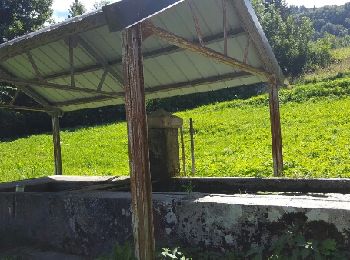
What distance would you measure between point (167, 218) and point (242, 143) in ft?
36.5

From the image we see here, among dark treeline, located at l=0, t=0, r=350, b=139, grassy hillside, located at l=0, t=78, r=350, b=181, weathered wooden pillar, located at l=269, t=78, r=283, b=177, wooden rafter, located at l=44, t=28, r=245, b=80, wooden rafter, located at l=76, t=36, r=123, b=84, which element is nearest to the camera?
wooden rafter, located at l=44, t=28, r=245, b=80

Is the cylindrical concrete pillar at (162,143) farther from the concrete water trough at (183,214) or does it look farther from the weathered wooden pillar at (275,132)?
the weathered wooden pillar at (275,132)

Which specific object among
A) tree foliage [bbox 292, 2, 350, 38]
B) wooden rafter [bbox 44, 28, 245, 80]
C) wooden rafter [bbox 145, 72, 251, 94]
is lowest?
wooden rafter [bbox 145, 72, 251, 94]

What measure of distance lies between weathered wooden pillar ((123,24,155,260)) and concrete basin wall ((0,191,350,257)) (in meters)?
0.61

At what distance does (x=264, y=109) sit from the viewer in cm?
2191

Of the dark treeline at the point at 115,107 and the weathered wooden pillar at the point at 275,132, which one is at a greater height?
the dark treeline at the point at 115,107

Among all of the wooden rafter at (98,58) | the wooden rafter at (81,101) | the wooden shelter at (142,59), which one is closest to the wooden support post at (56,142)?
the wooden shelter at (142,59)

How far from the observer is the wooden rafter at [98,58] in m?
8.11

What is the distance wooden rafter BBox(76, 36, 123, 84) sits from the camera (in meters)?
8.11

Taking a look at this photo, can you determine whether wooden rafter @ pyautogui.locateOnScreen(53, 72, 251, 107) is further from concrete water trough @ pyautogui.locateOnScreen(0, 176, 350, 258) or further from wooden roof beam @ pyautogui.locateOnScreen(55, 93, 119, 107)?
concrete water trough @ pyautogui.locateOnScreen(0, 176, 350, 258)

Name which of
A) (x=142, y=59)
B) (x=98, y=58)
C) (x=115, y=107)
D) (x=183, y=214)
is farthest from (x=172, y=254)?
(x=115, y=107)

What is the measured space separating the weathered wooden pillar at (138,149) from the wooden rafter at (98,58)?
4177mm

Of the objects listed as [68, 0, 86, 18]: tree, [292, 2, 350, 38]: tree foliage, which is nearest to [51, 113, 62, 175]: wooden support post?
[68, 0, 86, 18]: tree

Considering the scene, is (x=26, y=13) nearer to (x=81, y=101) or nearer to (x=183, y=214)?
(x=81, y=101)
